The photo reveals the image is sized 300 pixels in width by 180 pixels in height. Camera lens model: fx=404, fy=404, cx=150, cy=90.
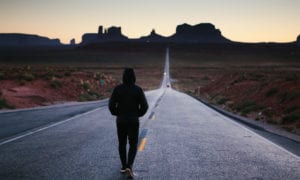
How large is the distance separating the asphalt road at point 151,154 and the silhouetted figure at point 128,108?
25.1 inches

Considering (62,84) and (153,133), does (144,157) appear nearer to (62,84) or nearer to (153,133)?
(153,133)

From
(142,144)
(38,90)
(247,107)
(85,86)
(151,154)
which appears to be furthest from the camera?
(85,86)

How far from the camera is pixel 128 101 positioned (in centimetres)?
686

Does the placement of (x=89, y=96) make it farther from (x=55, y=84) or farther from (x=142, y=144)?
(x=142, y=144)

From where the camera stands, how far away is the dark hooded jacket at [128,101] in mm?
6801

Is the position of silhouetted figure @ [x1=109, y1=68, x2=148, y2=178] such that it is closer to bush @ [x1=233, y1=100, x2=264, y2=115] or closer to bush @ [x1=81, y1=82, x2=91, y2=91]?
bush @ [x1=233, y1=100, x2=264, y2=115]

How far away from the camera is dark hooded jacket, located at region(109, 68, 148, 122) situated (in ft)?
22.3

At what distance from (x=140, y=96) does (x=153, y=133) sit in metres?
5.86

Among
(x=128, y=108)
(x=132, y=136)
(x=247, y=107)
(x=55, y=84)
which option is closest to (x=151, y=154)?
(x=132, y=136)

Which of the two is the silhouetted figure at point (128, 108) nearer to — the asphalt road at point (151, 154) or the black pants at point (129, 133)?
the black pants at point (129, 133)

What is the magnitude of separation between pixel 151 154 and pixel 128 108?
2.51 metres

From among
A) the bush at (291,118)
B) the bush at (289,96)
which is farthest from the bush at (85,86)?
the bush at (291,118)

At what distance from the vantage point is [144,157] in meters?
8.69

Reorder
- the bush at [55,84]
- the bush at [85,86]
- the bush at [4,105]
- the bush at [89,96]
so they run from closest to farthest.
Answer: the bush at [4,105]
the bush at [55,84]
the bush at [89,96]
the bush at [85,86]
